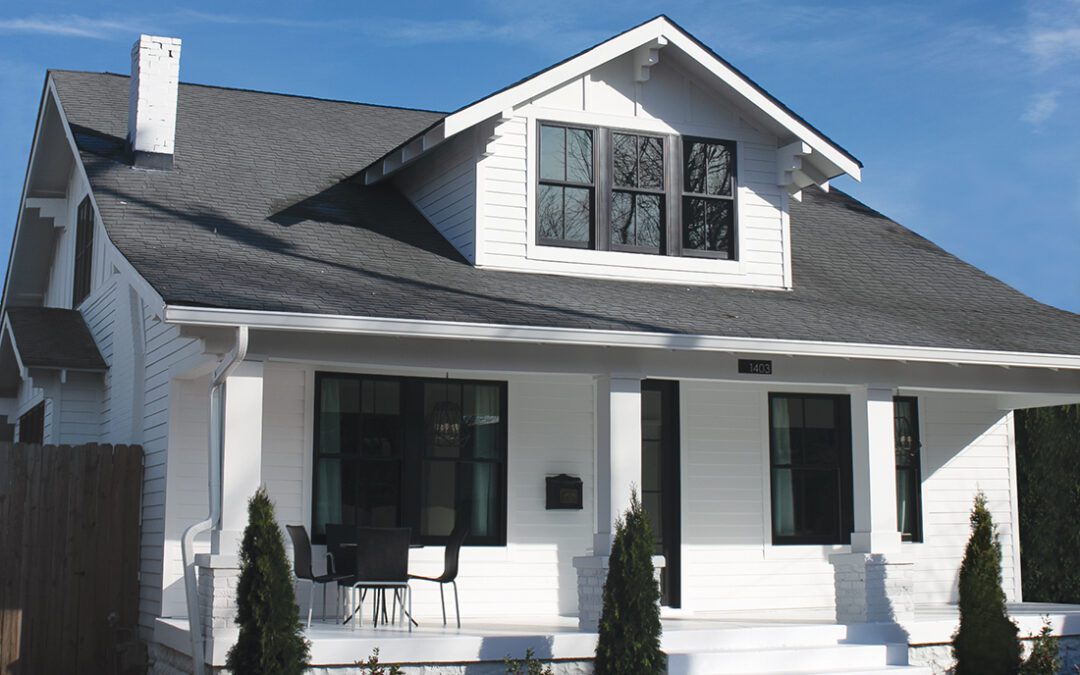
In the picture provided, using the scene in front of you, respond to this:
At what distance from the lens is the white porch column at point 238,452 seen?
9.05 metres

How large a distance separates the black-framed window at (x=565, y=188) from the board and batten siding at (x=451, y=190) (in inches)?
25.3

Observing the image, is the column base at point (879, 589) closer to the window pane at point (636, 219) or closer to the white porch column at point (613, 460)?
the white porch column at point (613, 460)

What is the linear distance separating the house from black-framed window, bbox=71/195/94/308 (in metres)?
0.07

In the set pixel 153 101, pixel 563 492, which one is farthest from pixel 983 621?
pixel 153 101

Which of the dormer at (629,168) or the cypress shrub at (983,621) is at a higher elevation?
the dormer at (629,168)

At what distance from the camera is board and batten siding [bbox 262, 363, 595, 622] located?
11.1m

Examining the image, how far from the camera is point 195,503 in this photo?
10.7m

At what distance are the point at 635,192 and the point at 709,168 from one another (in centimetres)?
89

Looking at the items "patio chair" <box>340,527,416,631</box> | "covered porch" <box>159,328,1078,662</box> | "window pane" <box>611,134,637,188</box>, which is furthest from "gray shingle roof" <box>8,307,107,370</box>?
"window pane" <box>611,134,637,188</box>

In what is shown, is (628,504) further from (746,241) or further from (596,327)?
(746,241)

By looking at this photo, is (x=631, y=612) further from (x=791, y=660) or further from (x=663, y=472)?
(x=663, y=472)

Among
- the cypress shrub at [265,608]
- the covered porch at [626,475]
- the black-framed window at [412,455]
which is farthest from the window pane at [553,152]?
the cypress shrub at [265,608]

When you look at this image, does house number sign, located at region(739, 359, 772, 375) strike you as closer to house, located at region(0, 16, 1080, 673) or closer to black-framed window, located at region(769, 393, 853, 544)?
house, located at region(0, 16, 1080, 673)

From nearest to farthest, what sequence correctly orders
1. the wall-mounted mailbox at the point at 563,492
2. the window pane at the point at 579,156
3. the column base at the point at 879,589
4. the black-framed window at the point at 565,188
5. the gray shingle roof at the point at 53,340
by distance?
the column base at the point at 879,589 < the wall-mounted mailbox at the point at 563,492 < the black-framed window at the point at 565,188 < the window pane at the point at 579,156 < the gray shingle roof at the point at 53,340
